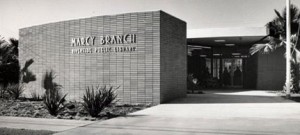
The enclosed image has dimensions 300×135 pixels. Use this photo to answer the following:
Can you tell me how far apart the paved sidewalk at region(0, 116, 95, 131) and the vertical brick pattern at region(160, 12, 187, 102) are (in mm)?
5029

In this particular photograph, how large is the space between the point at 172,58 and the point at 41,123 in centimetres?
702

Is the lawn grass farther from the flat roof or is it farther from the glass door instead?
the glass door

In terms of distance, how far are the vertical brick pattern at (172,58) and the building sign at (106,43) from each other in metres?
1.22

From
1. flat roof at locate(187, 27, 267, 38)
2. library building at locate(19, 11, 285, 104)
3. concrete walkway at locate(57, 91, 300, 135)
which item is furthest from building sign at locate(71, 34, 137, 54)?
flat roof at locate(187, 27, 267, 38)

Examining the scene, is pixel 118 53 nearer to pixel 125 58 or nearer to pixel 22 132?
pixel 125 58

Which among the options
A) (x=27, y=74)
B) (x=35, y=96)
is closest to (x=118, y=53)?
(x=35, y=96)

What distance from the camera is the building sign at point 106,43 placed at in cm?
1333

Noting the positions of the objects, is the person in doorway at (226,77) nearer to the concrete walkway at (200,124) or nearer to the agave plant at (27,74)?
the agave plant at (27,74)

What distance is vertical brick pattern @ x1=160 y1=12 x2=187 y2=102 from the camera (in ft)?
43.5

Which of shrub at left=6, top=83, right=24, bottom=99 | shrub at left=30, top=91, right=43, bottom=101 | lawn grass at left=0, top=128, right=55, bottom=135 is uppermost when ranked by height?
shrub at left=6, top=83, right=24, bottom=99

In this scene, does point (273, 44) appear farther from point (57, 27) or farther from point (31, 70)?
point (31, 70)

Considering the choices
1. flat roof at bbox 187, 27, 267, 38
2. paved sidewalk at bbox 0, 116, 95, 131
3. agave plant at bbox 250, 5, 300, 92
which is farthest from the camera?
flat roof at bbox 187, 27, 267, 38

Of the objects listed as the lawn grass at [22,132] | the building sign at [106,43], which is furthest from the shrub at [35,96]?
the lawn grass at [22,132]

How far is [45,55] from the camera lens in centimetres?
1602
